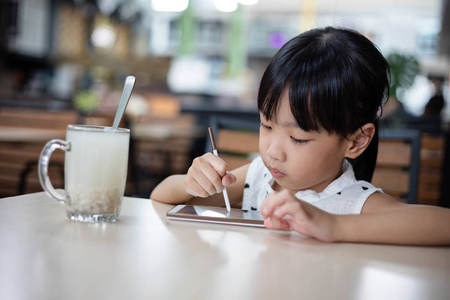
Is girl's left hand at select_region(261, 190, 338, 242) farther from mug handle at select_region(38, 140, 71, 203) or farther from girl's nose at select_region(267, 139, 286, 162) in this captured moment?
mug handle at select_region(38, 140, 71, 203)

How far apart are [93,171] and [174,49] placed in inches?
486

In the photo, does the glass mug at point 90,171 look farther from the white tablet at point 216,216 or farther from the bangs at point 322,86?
the bangs at point 322,86

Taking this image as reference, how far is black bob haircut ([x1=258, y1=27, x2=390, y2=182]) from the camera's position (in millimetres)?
878

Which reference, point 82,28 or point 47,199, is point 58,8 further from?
point 47,199

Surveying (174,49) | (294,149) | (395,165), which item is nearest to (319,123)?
(294,149)

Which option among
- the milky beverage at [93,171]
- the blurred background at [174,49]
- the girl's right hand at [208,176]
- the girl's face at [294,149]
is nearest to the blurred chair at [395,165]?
the girl's face at [294,149]

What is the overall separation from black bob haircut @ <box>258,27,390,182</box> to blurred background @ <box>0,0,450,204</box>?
3.87 m

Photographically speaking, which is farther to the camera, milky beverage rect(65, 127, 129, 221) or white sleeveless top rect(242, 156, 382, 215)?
white sleeveless top rect(242, 156, 382, 215)

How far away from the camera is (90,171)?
712 millimetres

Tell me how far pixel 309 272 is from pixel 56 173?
268 cm

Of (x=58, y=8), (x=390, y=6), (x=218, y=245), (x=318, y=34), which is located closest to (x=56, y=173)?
(x=318, y=34)

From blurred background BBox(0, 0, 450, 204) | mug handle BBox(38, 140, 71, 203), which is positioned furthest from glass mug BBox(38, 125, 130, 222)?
blurred background BBox(0, 0, 450, 204)

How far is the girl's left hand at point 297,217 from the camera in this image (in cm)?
68

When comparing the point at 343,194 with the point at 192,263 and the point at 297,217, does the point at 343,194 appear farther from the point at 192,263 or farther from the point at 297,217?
the point at 192,263
